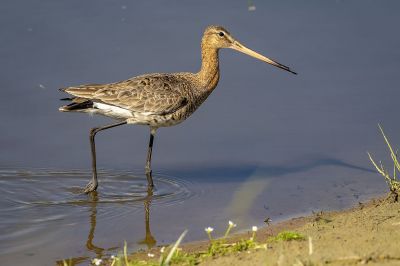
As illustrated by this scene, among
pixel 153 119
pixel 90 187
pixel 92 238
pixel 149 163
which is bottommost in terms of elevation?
pixel 92 238

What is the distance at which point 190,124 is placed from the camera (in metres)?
10.2

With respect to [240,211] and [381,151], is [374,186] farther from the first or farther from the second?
[240,211]

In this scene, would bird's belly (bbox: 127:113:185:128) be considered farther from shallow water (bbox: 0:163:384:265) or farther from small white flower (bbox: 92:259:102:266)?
small white flower (bbox: 92:259:102:266)

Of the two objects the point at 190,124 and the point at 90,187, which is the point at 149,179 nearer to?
the point at 90,187

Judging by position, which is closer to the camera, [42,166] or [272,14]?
[42,166]

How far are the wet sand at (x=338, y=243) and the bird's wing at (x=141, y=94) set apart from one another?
2151 mm

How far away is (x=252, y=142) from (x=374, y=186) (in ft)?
5.19

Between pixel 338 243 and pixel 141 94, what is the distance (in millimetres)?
3706

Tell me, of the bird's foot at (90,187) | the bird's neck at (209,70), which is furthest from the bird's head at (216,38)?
the bird's foot at (90,187)

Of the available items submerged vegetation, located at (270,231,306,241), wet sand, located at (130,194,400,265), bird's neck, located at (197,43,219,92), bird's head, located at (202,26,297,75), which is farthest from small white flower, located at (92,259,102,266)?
bird's head, located at (202,26,297,75)

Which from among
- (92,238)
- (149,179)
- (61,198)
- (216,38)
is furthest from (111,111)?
(92,238)

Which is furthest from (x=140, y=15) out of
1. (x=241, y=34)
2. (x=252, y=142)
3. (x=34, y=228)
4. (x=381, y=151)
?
(x=34, y=228)

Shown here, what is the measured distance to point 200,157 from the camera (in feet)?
30.8

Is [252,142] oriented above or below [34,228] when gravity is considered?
above
